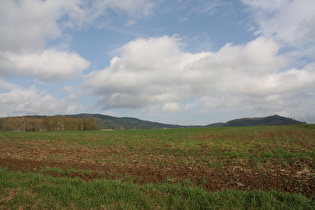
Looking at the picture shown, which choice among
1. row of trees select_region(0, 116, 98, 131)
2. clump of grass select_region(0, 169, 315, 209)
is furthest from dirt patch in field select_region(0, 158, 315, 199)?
row of trees select_region(0, 116, 98, 131)

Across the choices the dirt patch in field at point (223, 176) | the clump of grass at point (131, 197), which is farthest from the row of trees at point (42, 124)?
the clump of grass at point (131, 197)

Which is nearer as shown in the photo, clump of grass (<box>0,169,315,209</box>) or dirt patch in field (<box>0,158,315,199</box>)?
clump of grass (<box>0,169,315,209</box>)

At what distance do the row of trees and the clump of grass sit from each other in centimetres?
11589

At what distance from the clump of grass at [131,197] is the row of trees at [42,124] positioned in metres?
116

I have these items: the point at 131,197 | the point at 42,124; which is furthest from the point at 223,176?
the point at 42,124

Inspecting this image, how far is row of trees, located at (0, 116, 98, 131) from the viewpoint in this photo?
102 m

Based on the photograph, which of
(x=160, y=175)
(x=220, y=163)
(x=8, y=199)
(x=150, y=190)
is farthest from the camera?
(x=220, y=163)

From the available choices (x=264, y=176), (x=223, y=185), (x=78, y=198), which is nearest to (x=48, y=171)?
(x=78, y=198)

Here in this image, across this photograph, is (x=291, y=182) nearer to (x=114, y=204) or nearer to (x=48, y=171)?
(x=114, y=204)

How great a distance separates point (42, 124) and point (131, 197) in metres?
120

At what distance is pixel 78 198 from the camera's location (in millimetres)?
6180

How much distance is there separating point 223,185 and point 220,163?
4196mm

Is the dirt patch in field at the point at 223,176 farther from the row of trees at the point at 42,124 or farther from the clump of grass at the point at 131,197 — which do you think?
the row of trees at the point at 42,124

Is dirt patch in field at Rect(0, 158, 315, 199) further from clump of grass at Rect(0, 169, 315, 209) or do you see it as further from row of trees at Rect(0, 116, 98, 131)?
row of trees at Rect(0, 116, 98, 131)
